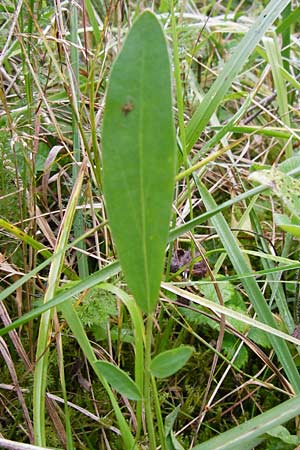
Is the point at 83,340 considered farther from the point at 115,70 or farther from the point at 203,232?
the point at 203,232

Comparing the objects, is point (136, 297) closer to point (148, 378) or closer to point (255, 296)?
point (148, 378)

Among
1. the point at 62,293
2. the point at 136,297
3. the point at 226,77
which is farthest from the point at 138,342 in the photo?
the point at 226,77

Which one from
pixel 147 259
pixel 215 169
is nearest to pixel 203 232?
pixel 215 169

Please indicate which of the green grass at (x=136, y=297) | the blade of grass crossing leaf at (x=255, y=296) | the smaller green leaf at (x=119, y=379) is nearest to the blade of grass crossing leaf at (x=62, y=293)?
the green grass at (x=136, y=297)

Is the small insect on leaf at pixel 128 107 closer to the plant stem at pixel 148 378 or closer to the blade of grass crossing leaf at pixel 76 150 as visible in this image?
the plant stem at pixel 148 378

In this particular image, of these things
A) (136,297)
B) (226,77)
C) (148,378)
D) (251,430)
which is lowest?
(251,430)
